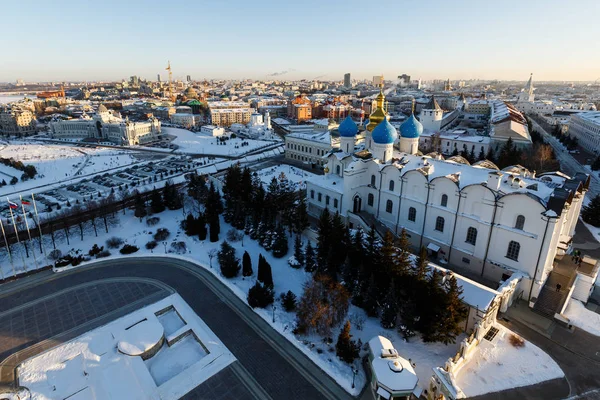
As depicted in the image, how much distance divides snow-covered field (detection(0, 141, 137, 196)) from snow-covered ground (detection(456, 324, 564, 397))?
217 feet

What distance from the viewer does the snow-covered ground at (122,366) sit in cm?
1889

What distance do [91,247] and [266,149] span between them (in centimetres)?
5459

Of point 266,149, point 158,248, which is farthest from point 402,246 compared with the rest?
point 266,149

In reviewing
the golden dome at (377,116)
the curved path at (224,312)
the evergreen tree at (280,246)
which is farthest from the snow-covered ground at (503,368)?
the golden dome at (377,116)

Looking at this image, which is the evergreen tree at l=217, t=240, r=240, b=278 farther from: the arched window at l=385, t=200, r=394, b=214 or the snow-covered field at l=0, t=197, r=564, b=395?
the arched window at l=385, t=200, r=394, b=214

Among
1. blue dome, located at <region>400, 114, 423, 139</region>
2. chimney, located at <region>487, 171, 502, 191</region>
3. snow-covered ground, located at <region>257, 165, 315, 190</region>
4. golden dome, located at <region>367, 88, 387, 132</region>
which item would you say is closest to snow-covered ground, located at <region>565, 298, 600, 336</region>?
chimney, located at <region>487, 171, 502, 191</region>

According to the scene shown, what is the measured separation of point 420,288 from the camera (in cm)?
2177

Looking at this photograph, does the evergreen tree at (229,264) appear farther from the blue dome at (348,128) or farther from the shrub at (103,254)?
the blue dome at (348,128)

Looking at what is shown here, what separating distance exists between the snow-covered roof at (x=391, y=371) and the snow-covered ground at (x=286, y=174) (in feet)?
112

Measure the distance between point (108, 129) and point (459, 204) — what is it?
4076 inches

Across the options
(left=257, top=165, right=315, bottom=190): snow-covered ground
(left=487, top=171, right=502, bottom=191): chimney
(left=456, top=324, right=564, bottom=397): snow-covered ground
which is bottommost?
(left=456, top=324, right=564, bottom=397): snow-covered ground

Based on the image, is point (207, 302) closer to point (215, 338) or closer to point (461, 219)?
point (215, 338)

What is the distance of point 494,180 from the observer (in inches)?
1022

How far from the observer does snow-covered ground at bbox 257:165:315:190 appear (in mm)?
53725
